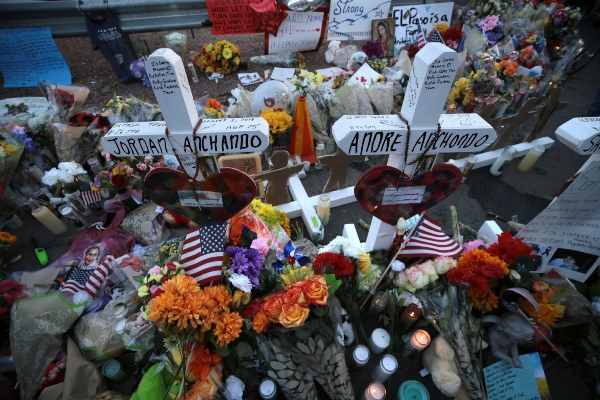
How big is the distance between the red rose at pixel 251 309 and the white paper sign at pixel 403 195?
2.99 ft

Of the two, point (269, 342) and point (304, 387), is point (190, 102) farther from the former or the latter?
point (304, 387)

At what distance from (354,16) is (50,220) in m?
5.35

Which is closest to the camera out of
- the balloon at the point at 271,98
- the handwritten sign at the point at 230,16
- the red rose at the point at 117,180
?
the red rose at the point at 117,180

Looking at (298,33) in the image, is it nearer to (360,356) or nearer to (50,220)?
(50,220)

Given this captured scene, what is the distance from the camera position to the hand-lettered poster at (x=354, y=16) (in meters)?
5.03

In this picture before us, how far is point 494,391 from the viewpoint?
1764 mm

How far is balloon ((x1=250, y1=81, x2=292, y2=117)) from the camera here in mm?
3354

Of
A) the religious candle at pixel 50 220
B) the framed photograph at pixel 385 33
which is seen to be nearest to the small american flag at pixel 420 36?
the framed photograph at pixel 385 33

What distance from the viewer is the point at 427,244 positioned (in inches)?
76.3

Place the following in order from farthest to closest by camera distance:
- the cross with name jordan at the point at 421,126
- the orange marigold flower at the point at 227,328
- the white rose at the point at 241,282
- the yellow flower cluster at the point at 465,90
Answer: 1. the yellow flower cluster at the point at 465,90
2. the white rose at the point at 241,282
3. the orange marigold flower at the point at 227,328
4. the cross with name jordan at the point at 421,126

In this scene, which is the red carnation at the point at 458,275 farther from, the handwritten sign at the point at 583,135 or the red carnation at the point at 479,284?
the handwritten sign at the point at 583,135

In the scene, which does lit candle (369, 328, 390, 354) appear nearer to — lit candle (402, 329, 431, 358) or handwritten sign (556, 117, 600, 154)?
lit candle (402, 329, 431, 358)

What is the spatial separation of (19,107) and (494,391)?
5.37 m

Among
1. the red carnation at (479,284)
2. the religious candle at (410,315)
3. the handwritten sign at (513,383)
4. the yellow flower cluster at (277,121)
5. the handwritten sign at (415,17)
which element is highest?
the handwritten sign at (415,17)
